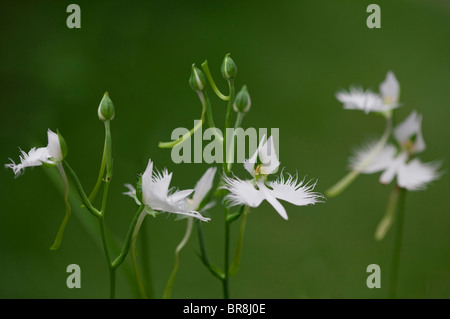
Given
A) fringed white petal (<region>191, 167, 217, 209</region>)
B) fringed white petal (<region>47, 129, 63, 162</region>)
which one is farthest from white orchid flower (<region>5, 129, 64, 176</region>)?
fringed white petal (<region>191, 167, 217, 209</region>)

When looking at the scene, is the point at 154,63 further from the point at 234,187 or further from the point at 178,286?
the point at 234,187

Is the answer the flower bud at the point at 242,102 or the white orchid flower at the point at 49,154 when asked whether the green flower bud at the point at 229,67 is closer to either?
the flower bud at the point at 242,102

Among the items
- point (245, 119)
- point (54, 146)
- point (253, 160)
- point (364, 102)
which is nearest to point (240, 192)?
point (253, 160)

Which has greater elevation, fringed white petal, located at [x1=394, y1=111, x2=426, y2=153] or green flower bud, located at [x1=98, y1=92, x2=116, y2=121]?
fringed white petal, located at [x1=394, y1=111, x2=426, y2=153]

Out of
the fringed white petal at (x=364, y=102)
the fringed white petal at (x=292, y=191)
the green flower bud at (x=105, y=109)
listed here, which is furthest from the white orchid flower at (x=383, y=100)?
the green flower bud at (x=105, y=109)

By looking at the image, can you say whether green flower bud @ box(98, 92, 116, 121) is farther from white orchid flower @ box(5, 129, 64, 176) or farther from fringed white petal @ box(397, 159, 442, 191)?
fringed white petal @ box(397, 159, 442, 191)
